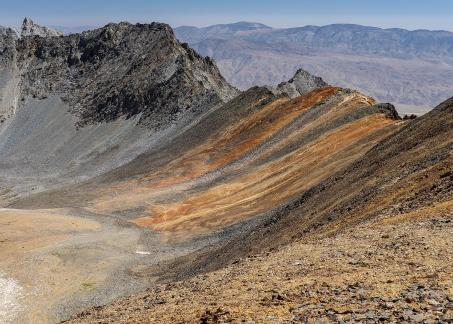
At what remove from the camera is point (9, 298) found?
3400cm

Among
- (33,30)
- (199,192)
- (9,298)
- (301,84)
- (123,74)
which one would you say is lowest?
(9,298)

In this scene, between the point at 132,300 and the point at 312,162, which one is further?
the point at 312,162

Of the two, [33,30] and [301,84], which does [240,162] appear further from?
[33,30]

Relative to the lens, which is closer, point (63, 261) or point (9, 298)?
point (9, 298)

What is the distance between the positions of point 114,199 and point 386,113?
32.6 meters

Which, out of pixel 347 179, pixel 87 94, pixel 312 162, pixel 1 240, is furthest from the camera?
pixel 87 94

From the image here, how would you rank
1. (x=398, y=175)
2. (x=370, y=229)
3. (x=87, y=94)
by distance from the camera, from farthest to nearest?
(x=87, y=94)
(x=398, y=175)
(x=370, y=229)

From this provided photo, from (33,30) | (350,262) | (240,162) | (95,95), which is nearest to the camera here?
(350,262)

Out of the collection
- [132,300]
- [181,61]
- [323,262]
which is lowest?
[132,300]

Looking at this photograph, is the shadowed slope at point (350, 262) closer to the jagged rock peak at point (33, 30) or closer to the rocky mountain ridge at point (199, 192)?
the rocky mountain ridge at point (199, 192)

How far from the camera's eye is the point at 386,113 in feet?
206

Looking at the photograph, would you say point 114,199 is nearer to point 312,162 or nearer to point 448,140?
point 312,162

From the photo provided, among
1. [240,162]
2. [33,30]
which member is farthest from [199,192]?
[33,30]

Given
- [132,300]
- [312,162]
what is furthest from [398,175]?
[312,162]
